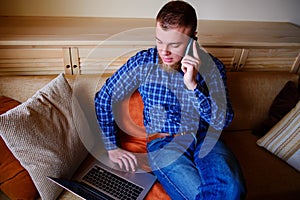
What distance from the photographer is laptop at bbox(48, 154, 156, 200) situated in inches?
41.8

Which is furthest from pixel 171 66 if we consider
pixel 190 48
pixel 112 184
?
pixel 112 184

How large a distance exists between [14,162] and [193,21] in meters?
0.94

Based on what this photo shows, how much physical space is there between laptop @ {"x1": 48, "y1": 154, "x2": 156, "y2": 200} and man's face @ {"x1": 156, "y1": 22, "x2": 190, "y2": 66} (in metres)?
0.58

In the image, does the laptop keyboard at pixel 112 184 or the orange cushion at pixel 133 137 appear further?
the orange cushion at pixel 133 137

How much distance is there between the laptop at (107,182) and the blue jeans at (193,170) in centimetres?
9

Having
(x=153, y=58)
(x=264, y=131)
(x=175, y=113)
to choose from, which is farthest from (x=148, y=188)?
(x=264, y=131)

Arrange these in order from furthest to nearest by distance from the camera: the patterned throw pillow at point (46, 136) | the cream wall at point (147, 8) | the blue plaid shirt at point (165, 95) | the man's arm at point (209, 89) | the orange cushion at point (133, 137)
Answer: the cream wall at point (147, 8)
the orange cushion at point (133, 137)
the blue plaid shirt at point (165, 95)
the man's arm at point (209, 89)
the patterned throw pillow at point (46, 136)

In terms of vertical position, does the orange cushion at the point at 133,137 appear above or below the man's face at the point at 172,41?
below

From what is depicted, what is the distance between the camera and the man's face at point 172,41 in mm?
1005

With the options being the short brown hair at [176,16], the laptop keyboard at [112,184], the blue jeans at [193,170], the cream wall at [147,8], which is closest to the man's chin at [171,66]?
the short brown hair at [176,16]

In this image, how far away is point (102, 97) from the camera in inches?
47.7

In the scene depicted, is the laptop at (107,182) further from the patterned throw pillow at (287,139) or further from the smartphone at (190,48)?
the patterned throw pillow at (287,139)

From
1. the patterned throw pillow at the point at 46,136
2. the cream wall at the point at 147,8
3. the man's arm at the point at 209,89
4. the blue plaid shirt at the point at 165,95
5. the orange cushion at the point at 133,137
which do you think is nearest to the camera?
the patterned throw pillow at the point at 46,136

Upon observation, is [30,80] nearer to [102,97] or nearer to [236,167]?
[102,97]
